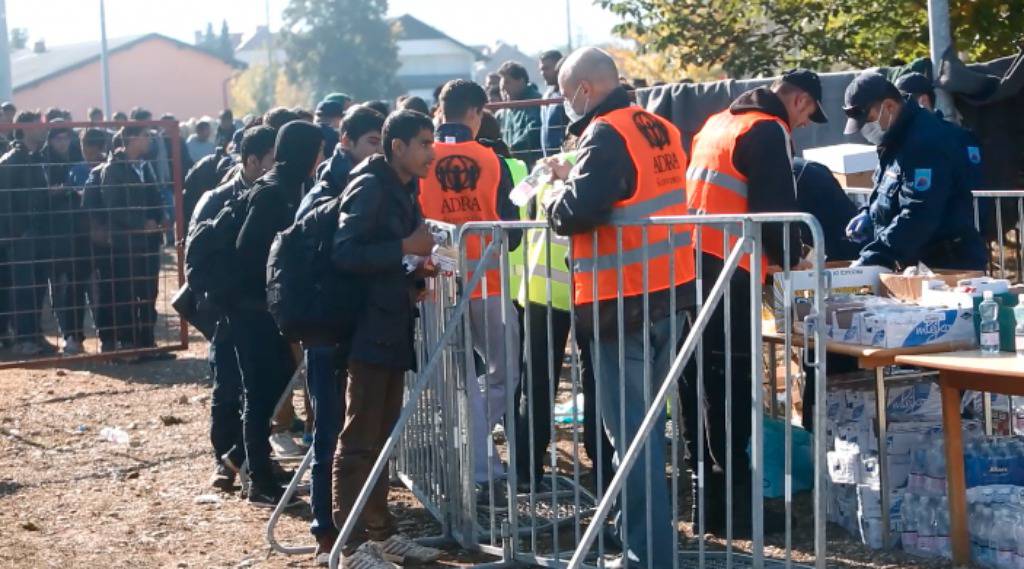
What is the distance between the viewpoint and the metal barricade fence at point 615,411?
5137 millimetres

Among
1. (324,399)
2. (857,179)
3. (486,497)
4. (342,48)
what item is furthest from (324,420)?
(342,48)

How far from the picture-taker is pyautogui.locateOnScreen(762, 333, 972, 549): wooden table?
5.85 m

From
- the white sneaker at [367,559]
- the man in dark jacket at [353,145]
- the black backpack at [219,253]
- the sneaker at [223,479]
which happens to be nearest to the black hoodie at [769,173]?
the man in dark jacket at [353,145]

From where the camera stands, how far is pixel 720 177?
638 centimetres

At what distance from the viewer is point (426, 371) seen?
6.04 metres

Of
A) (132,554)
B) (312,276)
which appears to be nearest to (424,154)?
(312,276)

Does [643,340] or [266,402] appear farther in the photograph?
[266,402]

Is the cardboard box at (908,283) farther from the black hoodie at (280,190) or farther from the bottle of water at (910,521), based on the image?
the black hoodie at (280,190)

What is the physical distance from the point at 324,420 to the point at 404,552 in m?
0.67

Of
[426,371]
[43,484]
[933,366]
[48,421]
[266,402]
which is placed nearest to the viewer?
[933,366]

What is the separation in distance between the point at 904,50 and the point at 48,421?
25.0ft

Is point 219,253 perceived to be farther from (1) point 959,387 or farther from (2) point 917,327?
(1) point 959,387

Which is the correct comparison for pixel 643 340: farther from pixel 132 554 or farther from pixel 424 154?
pixel 132 554

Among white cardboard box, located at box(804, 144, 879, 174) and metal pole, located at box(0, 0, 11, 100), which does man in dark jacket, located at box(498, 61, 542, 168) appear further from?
metal pole, located at box(0, 0, 11, 100)
